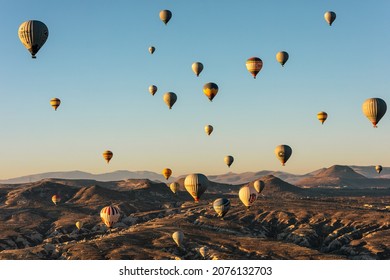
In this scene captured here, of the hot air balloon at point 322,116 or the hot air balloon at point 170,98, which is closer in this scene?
the hot air balloon at point 170,98

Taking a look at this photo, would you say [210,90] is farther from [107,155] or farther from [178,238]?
[107,155]

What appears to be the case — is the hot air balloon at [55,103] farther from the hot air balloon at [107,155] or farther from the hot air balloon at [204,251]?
the hot air balloon at [204,251]

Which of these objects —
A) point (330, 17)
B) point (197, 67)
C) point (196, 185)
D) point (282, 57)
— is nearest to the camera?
point (196, 185)

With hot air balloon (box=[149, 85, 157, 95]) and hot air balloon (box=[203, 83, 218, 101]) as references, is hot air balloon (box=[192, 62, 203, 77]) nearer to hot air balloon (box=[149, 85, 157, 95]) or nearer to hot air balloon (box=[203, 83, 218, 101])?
hot air balloon (box=[203, 83, 218, 101])

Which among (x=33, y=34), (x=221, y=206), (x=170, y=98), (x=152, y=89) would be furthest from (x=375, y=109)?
(x=152, y=89)

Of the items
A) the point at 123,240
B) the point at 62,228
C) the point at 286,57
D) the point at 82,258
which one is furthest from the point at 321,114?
the point at 62,228

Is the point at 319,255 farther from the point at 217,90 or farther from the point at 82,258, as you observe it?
the point at 82,258

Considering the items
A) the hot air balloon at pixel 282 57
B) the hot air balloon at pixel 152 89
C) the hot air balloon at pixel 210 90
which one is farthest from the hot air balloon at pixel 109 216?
the hot air balloon at pixel 282 57
